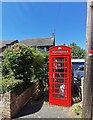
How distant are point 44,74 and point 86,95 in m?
4.69

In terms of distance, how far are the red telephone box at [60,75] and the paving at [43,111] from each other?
1.07 feet

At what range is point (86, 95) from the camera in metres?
4.95

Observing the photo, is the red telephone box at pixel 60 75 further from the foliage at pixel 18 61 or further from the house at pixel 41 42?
the house at pixel 41 42

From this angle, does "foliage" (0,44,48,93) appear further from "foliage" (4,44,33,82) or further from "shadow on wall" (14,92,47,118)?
"shadow on wall" (14,92,47,118)

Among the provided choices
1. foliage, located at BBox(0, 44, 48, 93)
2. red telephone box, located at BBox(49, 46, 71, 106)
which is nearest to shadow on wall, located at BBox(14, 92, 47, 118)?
red telephone box, located at BBox(49, 46, 71, 106)

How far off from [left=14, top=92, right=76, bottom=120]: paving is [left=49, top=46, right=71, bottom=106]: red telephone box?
325 millimetres

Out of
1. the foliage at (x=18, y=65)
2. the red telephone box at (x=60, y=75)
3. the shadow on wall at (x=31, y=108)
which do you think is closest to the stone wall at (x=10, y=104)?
the shadow on wall at (x=31, y=108)

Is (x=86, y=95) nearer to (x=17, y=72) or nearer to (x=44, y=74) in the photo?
(x=17, y=72)

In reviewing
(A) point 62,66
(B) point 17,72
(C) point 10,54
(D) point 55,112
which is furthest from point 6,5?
(D) point 55,112

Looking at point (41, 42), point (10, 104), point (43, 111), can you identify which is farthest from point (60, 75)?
point (41, 42)

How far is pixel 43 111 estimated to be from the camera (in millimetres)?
6121

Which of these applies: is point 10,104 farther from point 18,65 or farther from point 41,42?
point 41,42

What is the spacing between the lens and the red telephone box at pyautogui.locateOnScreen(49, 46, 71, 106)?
259 inches

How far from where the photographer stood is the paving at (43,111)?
567 cm
